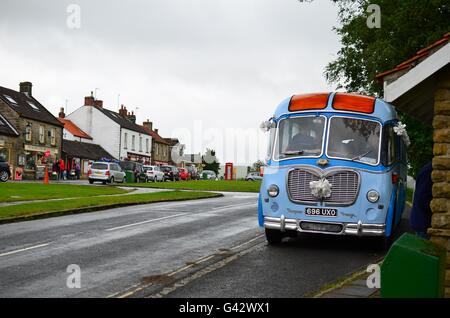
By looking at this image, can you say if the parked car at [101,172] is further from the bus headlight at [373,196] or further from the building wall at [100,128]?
the bus headlight at [373,196]

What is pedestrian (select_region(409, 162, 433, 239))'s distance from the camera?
7.27 m

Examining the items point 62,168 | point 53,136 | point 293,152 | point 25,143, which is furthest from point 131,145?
point 293,152

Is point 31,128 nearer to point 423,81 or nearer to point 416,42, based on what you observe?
point 416,42

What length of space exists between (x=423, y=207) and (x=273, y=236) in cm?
446

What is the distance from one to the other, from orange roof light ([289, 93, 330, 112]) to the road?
2.84 metres

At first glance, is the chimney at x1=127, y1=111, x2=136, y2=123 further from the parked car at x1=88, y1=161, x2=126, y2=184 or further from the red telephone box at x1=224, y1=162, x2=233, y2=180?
the parked car at x1=88, y1=161, x2=126, y2=184

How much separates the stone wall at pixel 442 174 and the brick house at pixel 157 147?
273ft

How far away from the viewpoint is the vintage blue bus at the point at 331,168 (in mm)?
10172

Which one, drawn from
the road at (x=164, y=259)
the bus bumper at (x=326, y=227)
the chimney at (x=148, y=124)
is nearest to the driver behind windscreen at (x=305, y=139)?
the bus bumper at (x=326, y=227)
